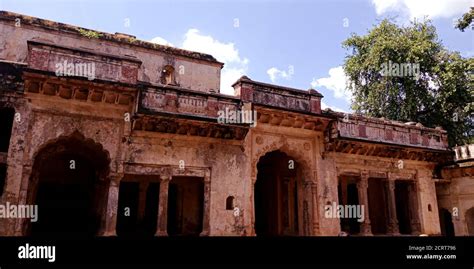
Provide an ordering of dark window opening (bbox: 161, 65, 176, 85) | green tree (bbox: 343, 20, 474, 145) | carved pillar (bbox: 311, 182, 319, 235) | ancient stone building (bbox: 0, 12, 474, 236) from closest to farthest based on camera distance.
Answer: ancient stone building (bbox: 0, 12, 474, 236), carved pillar (bbox: 311, 182, 319, 235), dark window opening (bbox: 161, 65, 176, 85), green tree (bbox: 343, 20, 474, 145)

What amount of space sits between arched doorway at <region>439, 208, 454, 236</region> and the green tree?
6.89 meters

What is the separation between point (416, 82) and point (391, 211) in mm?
12405

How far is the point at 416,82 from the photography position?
2527 cm

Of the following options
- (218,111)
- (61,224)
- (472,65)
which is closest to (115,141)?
(218,111)

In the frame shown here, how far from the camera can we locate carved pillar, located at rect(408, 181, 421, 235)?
16.7m

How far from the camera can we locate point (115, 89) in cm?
1141

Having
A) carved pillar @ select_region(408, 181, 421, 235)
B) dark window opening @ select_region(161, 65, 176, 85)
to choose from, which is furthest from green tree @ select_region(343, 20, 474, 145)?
dark window opening @ select_region(161, 65, 176, 85)

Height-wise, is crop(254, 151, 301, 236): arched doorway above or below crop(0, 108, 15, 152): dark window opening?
below

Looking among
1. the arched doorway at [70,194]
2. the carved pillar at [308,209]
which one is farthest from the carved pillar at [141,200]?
the carved pillar at [308,209]

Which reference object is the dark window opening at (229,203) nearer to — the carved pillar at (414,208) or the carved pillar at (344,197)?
the carved pillar at (344,197)

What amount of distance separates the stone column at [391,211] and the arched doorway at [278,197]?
4.03 m

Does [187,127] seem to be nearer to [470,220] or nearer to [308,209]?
[308,209]

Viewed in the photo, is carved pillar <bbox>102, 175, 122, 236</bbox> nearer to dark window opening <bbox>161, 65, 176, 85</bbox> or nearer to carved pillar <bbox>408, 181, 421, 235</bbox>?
dark window opening <bbox>161, 65, 176, 85</bbox>

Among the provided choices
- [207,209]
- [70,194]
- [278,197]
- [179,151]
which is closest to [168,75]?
[179,151]
